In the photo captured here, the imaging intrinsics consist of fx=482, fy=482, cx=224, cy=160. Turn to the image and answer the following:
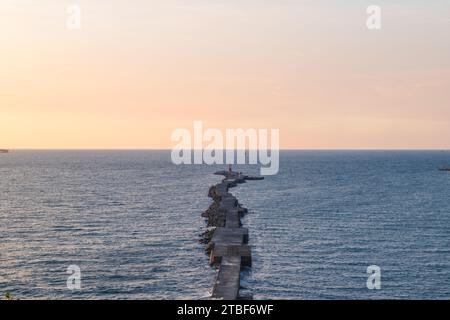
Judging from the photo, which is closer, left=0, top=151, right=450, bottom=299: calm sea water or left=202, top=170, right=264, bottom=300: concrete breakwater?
left=202, top=170, right=264, bottom=300: concrete breakwater

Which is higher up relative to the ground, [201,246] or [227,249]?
[227,249]

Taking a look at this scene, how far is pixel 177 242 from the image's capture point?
165 ft

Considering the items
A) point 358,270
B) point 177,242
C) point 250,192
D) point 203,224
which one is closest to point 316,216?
point 203,224

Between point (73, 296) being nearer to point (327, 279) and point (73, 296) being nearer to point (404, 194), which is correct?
point (327, 279)

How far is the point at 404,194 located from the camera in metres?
99.9

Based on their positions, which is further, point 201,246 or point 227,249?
point 201,246

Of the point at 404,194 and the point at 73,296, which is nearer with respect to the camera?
the point at 73,296

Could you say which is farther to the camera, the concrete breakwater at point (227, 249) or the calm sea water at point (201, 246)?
the calm sea water at point (201, 246)

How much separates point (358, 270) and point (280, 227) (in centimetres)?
2124
